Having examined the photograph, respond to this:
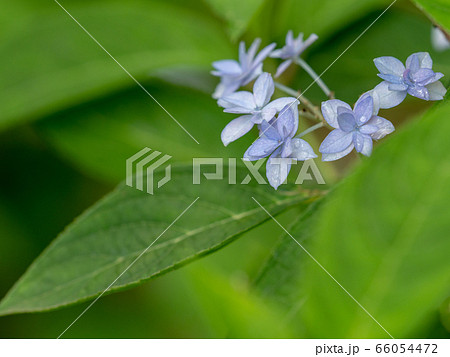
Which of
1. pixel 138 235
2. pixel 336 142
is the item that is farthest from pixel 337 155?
pixel 138 235

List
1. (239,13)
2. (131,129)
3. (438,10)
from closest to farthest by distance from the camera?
1. (438,10)
2. (239,13)
3. (131,129)

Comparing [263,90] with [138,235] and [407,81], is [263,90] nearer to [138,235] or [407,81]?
[407,81]

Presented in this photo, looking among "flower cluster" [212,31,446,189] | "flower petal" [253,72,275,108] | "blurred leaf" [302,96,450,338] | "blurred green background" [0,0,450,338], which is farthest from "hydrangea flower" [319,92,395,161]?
"blurred green background" [0,0,450,338]

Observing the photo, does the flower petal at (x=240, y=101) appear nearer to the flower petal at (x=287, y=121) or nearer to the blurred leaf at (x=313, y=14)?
the flower petal at (x=287, y=121)

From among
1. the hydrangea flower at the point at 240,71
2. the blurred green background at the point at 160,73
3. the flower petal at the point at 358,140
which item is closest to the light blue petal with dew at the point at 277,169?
the flower petal at the point at 358,140

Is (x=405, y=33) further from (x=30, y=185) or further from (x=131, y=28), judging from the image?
(x=30, y=185)

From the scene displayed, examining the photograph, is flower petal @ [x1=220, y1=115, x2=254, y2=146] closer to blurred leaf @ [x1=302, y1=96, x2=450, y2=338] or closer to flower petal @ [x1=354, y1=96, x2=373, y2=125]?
flower petal @ [x1=354, y1=96, x2=373, y2=125]
